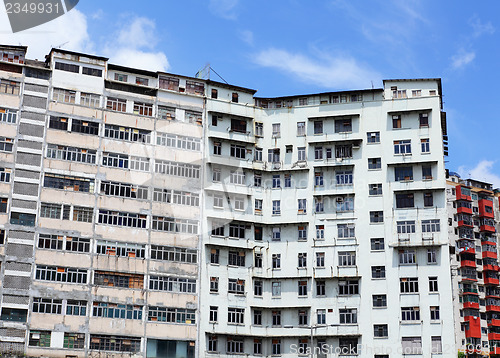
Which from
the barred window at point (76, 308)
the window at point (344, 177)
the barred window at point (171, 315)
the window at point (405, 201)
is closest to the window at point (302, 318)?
the barred window at point (171, 315)

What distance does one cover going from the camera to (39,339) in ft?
181

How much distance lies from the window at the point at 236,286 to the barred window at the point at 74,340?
13.2 meters

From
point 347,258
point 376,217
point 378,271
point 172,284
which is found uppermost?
point 376,217

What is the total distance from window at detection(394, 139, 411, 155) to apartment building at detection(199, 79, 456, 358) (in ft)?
0.38

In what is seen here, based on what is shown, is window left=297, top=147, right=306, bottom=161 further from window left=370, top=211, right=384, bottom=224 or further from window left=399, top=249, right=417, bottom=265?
window left=399, top=249, right=417, bottom=265

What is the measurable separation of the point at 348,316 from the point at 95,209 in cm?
2377

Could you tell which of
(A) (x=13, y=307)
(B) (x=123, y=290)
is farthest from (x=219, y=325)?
(A) (x=13, y=307)

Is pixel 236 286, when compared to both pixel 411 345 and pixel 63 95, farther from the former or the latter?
pixel 63 95

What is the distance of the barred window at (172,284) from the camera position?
196 ft

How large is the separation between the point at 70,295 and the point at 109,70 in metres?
20.7

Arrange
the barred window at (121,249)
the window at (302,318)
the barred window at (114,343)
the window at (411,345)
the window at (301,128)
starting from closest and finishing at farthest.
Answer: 1. the barred window at (114,343)
2. the barred window at (121,249)
3. the window at (411,345)
4. the window at (302,318)
5. the window at (301,128)

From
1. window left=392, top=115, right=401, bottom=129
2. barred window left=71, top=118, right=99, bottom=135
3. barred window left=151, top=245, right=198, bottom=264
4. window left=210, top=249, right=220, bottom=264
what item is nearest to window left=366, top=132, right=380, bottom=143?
window left=392, top=115, right=401, bottom=129

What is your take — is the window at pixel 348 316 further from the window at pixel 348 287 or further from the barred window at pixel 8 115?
the barred window at pixel 8 115

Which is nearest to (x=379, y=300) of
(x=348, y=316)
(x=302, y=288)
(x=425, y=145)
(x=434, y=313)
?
(x=348, y=316)
